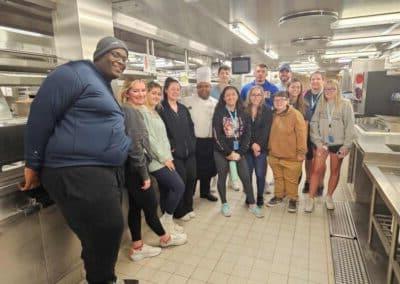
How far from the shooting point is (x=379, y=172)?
2.00m

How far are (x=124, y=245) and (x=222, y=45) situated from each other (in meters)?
4.41

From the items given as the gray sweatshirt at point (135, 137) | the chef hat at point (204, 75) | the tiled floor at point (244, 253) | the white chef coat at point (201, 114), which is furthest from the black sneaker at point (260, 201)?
the gray sweatshirt at point (135, 137)

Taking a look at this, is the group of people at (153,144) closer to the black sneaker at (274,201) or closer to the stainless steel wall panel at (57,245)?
the black sneaker at (274,201)

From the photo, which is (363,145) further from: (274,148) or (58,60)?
(58,60)

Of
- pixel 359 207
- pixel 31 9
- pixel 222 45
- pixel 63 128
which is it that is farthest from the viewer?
pixel 222 45

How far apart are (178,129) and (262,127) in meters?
0.94

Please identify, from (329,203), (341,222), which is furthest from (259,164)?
(341,222)

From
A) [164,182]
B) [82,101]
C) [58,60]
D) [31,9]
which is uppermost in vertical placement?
[31,9]

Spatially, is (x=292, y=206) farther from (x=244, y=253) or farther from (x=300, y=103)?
(x=300, y=103)

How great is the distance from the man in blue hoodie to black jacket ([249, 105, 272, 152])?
1.70 meters

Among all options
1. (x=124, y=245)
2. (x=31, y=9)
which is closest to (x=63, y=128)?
(x=124, y=245)

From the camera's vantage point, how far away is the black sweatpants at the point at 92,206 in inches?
51.2

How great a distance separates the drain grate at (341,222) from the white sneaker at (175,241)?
4.43 feet

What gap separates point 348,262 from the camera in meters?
2.04
